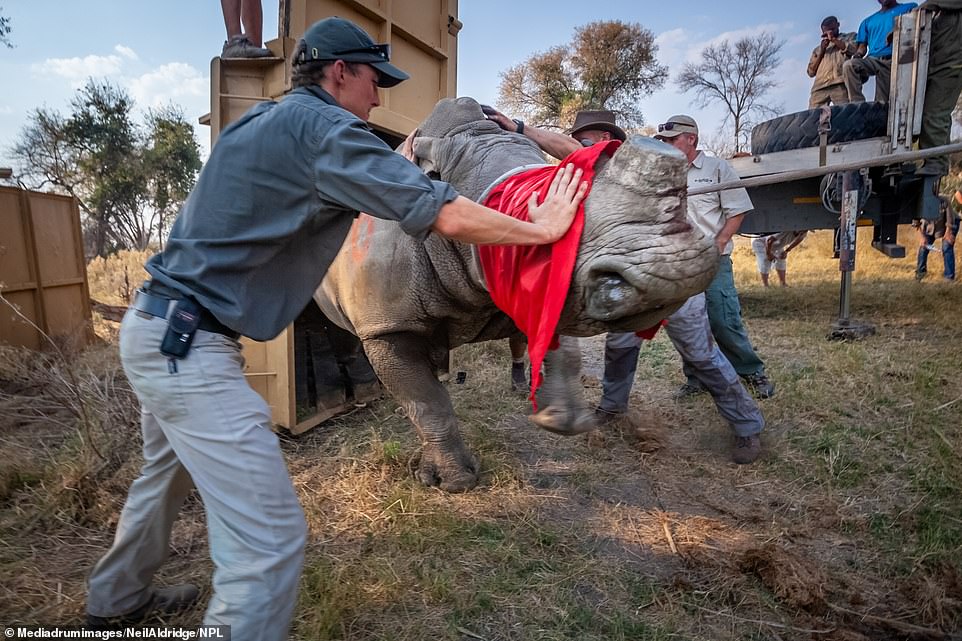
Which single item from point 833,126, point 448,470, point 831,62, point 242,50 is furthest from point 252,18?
point 831,62

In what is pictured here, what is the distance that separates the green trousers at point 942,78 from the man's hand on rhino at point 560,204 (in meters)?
6.61

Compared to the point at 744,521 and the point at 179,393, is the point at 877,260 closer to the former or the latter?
the point at 744,521

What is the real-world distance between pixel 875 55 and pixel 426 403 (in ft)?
26.6

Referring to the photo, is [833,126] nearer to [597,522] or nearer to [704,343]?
[704,343]

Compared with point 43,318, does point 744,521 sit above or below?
below

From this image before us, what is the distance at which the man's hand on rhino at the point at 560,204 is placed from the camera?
1.97 meters

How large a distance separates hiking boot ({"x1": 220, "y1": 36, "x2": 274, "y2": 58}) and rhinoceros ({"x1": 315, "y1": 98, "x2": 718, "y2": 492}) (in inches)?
57.2

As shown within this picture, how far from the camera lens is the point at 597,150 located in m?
2.15

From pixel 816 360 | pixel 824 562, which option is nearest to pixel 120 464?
pixel 824 562

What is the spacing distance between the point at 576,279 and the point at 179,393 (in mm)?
1261

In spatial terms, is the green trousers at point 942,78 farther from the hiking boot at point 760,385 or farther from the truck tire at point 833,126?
the hiking boot at point 760,385

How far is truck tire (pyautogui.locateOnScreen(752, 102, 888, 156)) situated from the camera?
7309mm

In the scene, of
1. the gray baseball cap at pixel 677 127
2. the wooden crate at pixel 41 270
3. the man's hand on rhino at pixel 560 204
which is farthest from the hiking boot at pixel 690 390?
the wooden crate at pixel 41 270

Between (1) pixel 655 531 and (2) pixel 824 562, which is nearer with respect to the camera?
(2) pixel 824 562
